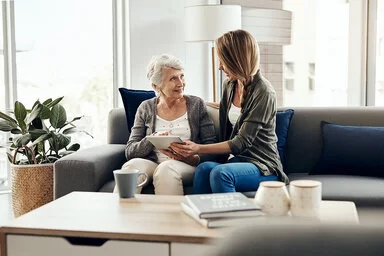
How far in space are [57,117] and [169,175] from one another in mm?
1093

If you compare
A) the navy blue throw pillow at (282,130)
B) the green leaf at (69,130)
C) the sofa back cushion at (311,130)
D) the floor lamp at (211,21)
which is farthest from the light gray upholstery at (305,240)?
the floor lamp at (211,21)

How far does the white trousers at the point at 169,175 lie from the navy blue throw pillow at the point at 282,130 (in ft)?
1.72

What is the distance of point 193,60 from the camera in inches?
185

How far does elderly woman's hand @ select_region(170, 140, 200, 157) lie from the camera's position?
9.23 ft

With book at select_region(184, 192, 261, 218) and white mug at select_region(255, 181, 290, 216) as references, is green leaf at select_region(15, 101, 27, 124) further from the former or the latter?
white mug at select_region(255, 181, 290, 216)

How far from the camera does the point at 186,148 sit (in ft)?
9.23

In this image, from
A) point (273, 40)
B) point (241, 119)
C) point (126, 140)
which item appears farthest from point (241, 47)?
point (273, 40)

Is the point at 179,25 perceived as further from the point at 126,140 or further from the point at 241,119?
the point at 241,119

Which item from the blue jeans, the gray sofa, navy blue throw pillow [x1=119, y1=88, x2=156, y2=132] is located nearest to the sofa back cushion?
the gray sofa

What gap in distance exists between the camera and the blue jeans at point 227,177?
260cm

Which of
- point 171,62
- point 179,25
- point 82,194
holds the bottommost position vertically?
point 82,194

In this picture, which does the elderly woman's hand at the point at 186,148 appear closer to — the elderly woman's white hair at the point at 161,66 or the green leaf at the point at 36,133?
the elderly woman's white hair at the point at 161,66

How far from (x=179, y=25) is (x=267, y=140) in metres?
2.03

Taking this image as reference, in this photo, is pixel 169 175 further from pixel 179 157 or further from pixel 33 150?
pixel 33 150
